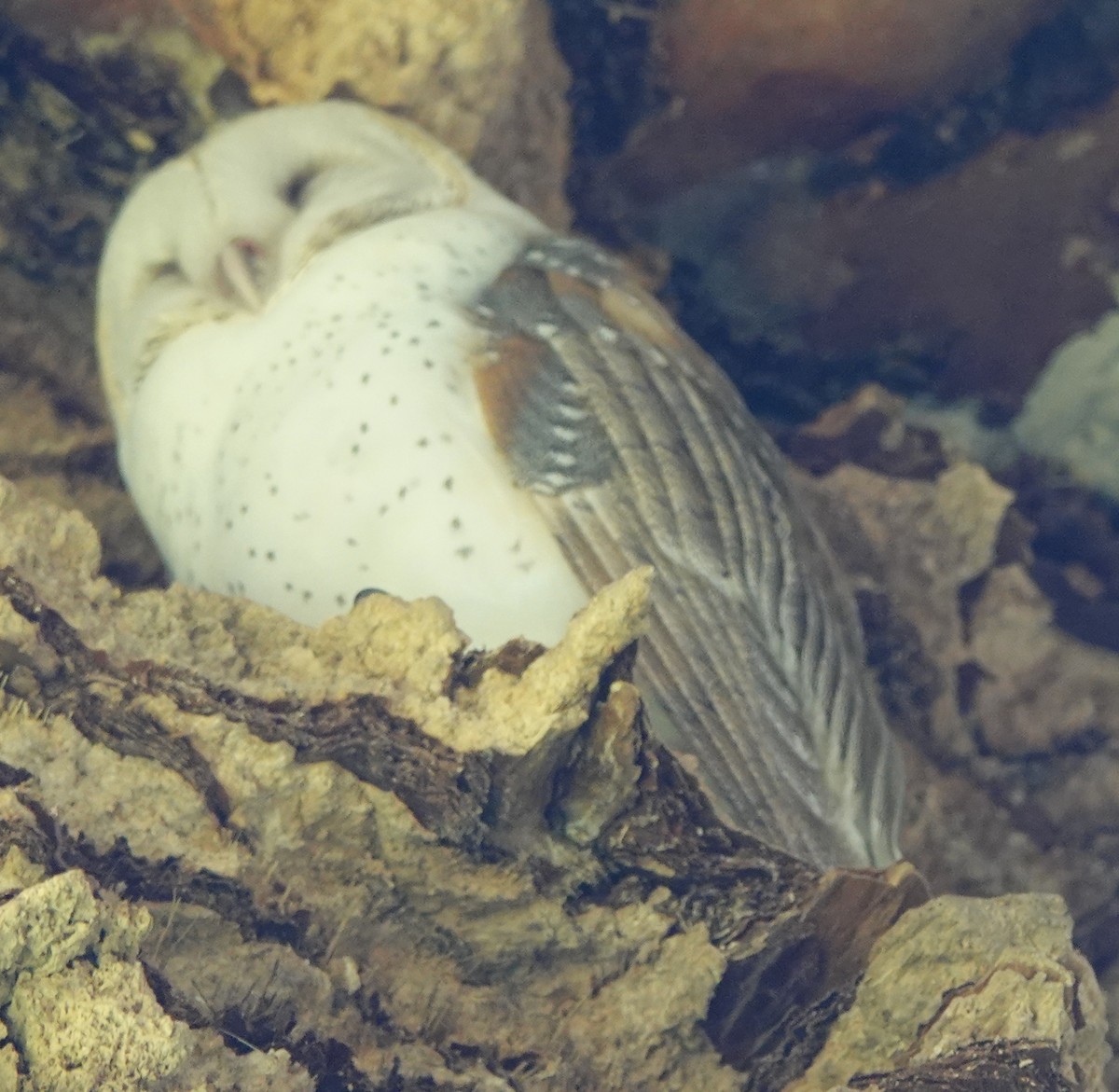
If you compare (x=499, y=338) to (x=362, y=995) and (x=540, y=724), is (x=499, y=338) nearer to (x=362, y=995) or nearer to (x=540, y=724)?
(x=540, y=724)

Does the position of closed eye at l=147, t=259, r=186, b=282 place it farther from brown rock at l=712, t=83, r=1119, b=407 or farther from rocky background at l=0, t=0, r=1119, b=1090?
brown rock at l=712, t=83, r=1119, b=407

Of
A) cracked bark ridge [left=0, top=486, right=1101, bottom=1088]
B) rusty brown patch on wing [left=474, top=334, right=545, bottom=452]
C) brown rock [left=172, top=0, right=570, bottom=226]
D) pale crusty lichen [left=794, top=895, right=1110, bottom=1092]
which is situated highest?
brown rock [left=172, top=0, right=570, bottom=226]

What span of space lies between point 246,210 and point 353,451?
54 cm

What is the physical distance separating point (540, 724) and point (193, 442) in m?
0.88

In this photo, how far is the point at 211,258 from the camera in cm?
195

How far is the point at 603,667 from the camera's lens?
117cm

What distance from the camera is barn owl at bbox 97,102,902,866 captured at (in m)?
1.55

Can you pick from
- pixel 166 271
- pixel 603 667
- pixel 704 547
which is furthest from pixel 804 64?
pixel 603 667

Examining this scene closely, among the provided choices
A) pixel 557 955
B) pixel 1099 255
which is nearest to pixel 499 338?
pixel 557 955

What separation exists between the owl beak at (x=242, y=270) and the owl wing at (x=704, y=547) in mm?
338

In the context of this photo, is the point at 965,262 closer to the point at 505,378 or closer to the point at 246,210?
the point at 505,378

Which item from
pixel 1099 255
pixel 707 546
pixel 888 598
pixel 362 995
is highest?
pixel 1099 255

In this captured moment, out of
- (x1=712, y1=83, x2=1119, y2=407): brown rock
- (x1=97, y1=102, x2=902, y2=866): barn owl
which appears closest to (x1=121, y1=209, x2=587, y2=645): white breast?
(x1=97, y1=102, x2=902, y2=866): barn owl

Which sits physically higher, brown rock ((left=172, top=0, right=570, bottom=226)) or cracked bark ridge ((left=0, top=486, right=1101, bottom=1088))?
brown rock ((left=172, top=0, right=570, bottom=226))
